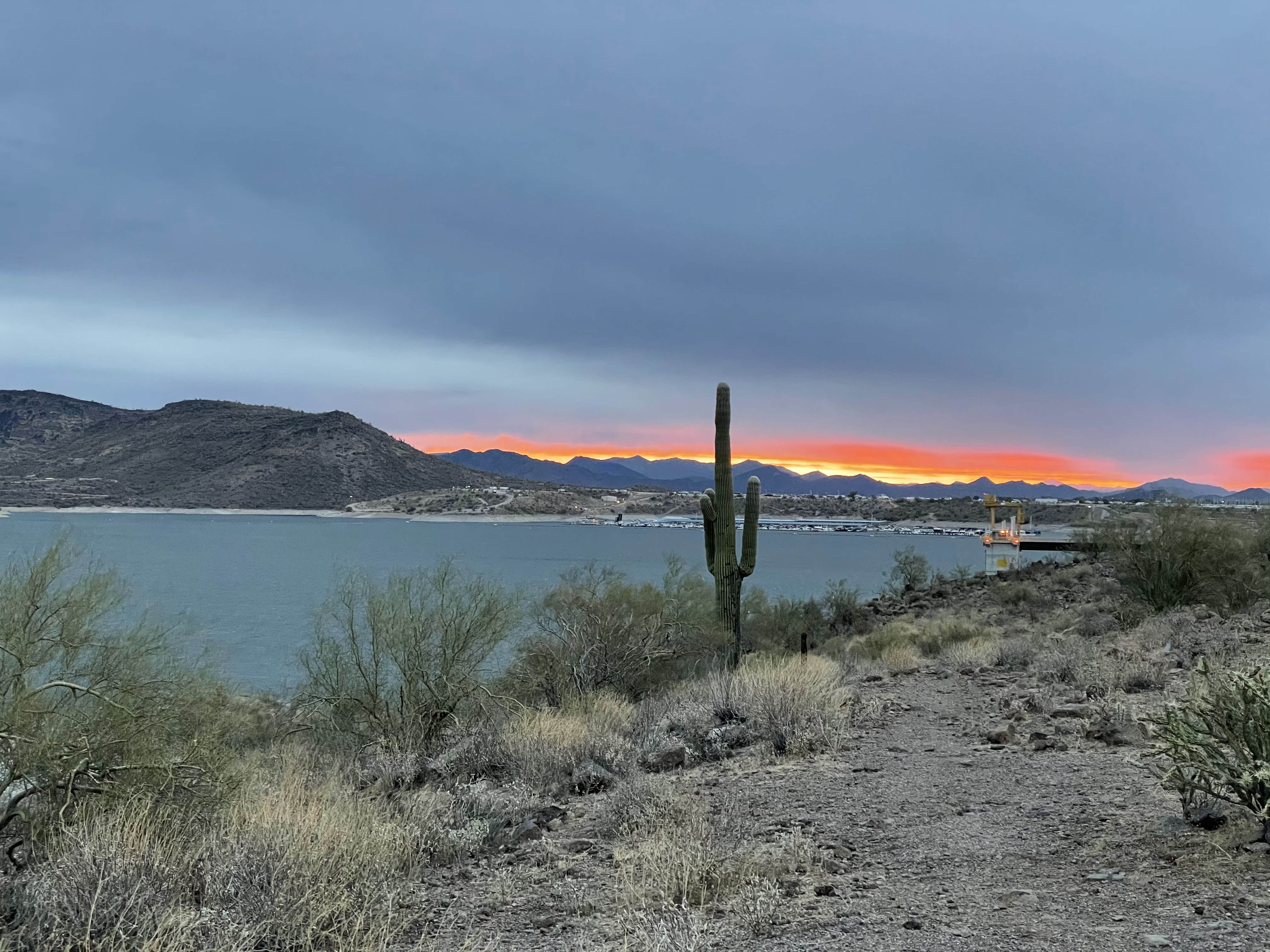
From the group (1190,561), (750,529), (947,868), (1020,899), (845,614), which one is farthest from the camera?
(845,614)

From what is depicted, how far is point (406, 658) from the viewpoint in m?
16.2

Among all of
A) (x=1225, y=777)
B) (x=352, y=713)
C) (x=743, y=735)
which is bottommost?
(x=352, y=713)

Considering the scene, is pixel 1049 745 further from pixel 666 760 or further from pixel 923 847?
pixel 666 760

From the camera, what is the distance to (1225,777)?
616 centimetres

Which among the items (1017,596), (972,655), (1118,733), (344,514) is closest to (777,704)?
(1118,733)

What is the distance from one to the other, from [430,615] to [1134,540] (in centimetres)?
1796

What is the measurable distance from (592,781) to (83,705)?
504cm

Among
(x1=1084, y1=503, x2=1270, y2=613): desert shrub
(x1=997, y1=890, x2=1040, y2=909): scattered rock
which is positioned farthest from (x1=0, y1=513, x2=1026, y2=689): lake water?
(x1=1084, y1=503, x2=1270, y2=613): desert shrub

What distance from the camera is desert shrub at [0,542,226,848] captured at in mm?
7383

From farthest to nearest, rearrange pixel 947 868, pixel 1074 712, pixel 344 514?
1. pixel 344 514
2. pixel 1074 712
3. pixel 947 868

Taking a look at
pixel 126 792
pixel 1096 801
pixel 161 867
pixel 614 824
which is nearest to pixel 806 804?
pixel 614 824

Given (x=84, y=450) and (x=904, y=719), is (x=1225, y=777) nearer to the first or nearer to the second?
(x=904, y=719)

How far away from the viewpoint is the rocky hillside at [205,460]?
155 meters

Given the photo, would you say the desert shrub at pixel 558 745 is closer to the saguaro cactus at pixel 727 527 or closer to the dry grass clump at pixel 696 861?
the dry grass clump at pixel 696 861
